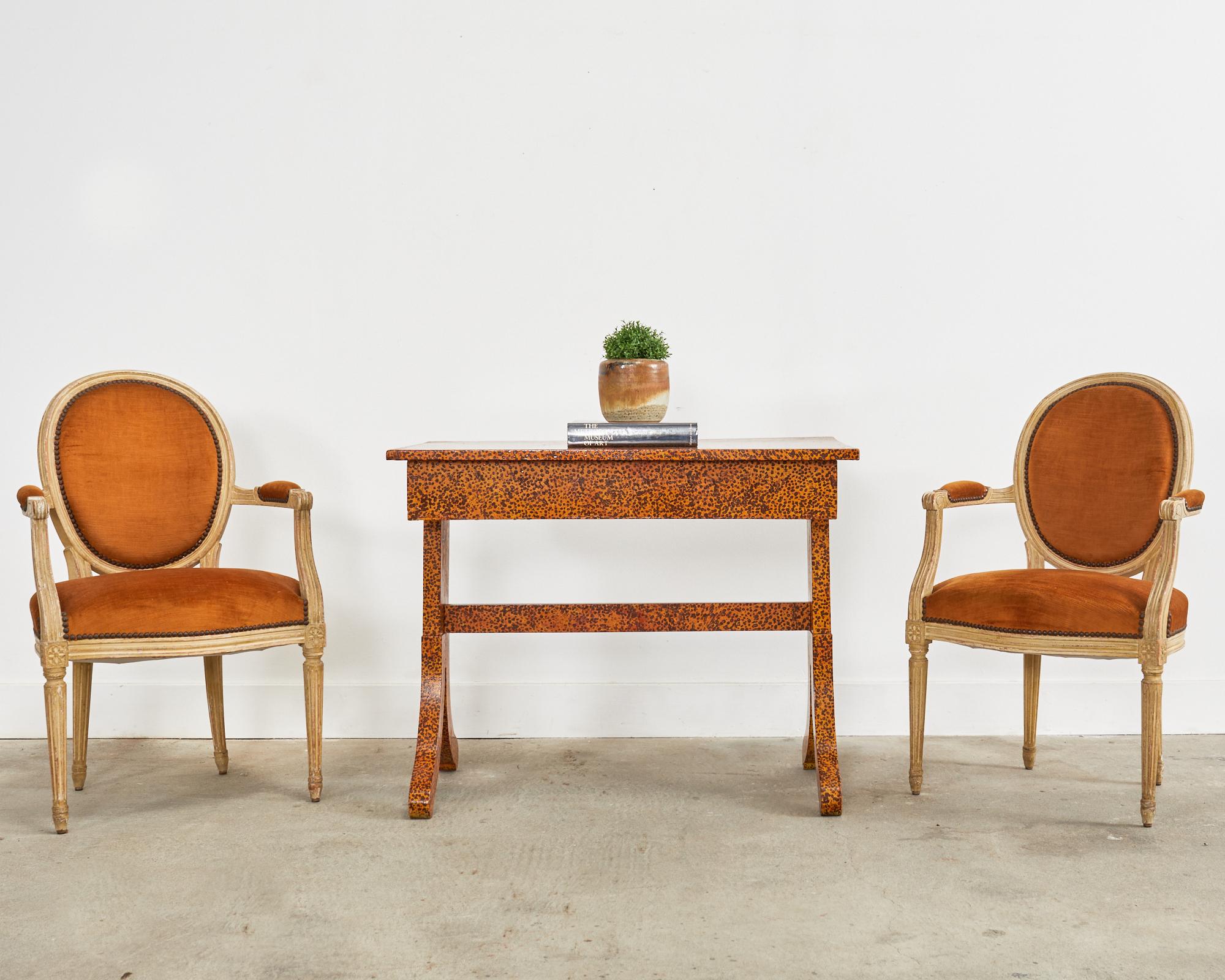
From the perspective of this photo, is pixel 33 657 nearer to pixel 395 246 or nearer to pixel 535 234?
pixel 395 246

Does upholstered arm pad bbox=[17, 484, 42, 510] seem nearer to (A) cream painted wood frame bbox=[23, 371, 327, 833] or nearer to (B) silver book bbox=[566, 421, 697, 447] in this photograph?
(A) cream painted wood frame bbox=[23, 371, 327, 833]

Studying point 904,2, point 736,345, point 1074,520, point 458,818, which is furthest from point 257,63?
point 1074,520

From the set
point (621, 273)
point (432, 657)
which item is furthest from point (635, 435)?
point (621, 273)

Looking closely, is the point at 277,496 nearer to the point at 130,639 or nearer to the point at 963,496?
the point at 130,639

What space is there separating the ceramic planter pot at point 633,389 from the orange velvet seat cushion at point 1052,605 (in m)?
0.77

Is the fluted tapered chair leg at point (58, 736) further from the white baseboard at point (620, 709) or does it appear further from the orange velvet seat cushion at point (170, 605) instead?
the white baseboard at point (620, 709)

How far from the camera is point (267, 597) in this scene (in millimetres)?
2467

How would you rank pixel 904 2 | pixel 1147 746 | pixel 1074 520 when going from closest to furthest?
pixel 1147 746 < pixel 1074 520 < pixel 904 2

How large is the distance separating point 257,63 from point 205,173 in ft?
1.12

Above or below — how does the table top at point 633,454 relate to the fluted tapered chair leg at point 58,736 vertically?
above

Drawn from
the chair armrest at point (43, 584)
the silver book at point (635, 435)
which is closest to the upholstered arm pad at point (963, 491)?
the silver book at point (635, 435)

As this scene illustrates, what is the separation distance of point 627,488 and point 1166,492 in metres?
1.25

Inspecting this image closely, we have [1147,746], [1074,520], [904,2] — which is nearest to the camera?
[1147,746]

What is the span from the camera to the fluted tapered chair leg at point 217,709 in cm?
279
